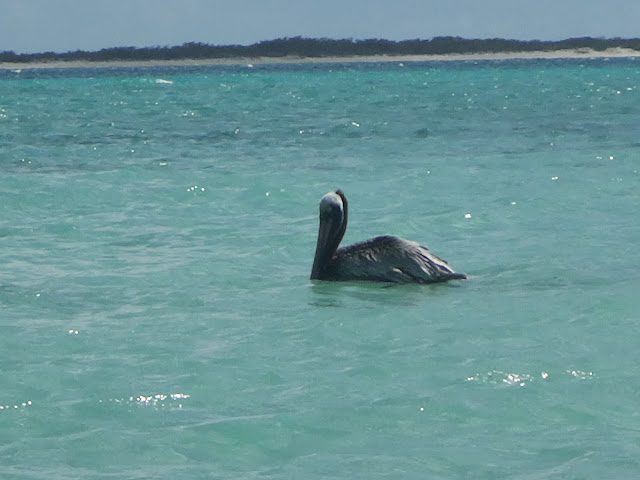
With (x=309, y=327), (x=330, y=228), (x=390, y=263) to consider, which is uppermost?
(x=330, y=228)

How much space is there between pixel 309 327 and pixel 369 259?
1.56 m

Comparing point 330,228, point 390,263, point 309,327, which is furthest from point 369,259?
point 309,327

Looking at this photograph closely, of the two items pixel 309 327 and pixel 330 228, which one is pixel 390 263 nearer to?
pixel 330 228

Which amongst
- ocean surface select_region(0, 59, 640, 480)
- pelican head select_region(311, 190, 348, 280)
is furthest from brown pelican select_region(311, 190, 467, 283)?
ocean surface select_region(0, 59, 640, 480)

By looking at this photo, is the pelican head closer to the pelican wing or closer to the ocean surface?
the pelican wing

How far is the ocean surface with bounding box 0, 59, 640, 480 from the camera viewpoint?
4.87 metres

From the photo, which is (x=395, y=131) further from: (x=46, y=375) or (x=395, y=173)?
(x=46, y=375)

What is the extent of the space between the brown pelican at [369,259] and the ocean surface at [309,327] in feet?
0.41

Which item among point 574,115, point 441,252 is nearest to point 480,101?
point 574,115

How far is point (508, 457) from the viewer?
4.72 meters

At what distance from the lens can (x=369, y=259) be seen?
834 centimetres

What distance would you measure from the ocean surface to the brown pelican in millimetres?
125

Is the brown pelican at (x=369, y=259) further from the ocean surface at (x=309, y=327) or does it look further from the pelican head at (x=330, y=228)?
the ocean surface at (x=309, y=327)

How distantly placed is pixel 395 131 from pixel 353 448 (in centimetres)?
1725
